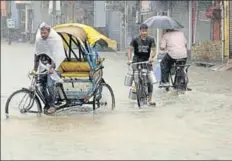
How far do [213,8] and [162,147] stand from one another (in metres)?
18.1

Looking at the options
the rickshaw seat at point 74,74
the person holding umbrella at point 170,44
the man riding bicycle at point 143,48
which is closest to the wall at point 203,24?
the person holding umbrella at point 170,44

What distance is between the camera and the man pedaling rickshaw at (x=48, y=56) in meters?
10.8

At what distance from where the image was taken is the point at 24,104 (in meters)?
10.7

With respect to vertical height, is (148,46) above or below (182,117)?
above

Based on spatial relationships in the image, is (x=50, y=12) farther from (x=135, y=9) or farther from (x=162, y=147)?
(x=162, y=147)

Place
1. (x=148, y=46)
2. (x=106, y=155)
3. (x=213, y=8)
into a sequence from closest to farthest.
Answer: (x=106, y=155)
(x=148, y=46)
(x=213, y=8)

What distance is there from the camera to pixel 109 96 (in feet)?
39.5

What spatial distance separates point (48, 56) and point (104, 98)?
1.61 meters

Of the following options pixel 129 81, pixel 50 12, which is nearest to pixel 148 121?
pixel 129 81

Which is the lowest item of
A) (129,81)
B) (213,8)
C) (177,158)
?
(177,158)

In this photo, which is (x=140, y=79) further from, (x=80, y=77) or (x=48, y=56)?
(x=48, y=56)

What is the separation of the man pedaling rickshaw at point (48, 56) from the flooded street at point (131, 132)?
52 cm

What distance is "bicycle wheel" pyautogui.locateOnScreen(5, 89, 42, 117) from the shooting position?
10.5 metres

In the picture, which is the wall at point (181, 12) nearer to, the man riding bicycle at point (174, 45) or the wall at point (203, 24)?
the wall at point (203, 24)
